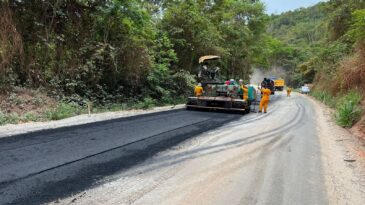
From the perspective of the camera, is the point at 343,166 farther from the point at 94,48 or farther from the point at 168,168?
the point at 94,48

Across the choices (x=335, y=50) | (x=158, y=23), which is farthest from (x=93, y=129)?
(x=335, y=50)

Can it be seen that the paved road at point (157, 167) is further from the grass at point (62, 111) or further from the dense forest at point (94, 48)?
the dense forest at point (94, 48)

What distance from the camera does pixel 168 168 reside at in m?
6.01

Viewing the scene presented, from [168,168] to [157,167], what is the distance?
195 mm

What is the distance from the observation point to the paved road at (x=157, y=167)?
4656 mm

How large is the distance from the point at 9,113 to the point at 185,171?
7.75 metres

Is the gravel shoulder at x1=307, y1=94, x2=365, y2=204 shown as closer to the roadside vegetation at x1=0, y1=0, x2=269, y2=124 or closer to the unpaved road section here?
the unpaved road section

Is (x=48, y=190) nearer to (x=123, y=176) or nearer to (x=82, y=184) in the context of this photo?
(x=82, y=184)

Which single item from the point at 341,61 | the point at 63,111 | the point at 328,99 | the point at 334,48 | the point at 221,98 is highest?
the point at 334,48

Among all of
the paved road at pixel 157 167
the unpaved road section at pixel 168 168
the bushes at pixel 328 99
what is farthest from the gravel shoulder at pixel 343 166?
the bushes at pixel 328 99

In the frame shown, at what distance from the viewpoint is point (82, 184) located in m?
4.93

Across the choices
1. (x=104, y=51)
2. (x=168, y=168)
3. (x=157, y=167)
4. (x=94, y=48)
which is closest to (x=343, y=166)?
(x=168, y=168)

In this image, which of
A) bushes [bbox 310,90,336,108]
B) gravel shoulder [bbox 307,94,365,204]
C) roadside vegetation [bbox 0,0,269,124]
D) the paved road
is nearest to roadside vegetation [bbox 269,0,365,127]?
bushes [bbox 310,90,336,108]

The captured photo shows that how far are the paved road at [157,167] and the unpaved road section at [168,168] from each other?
14 millimetres
